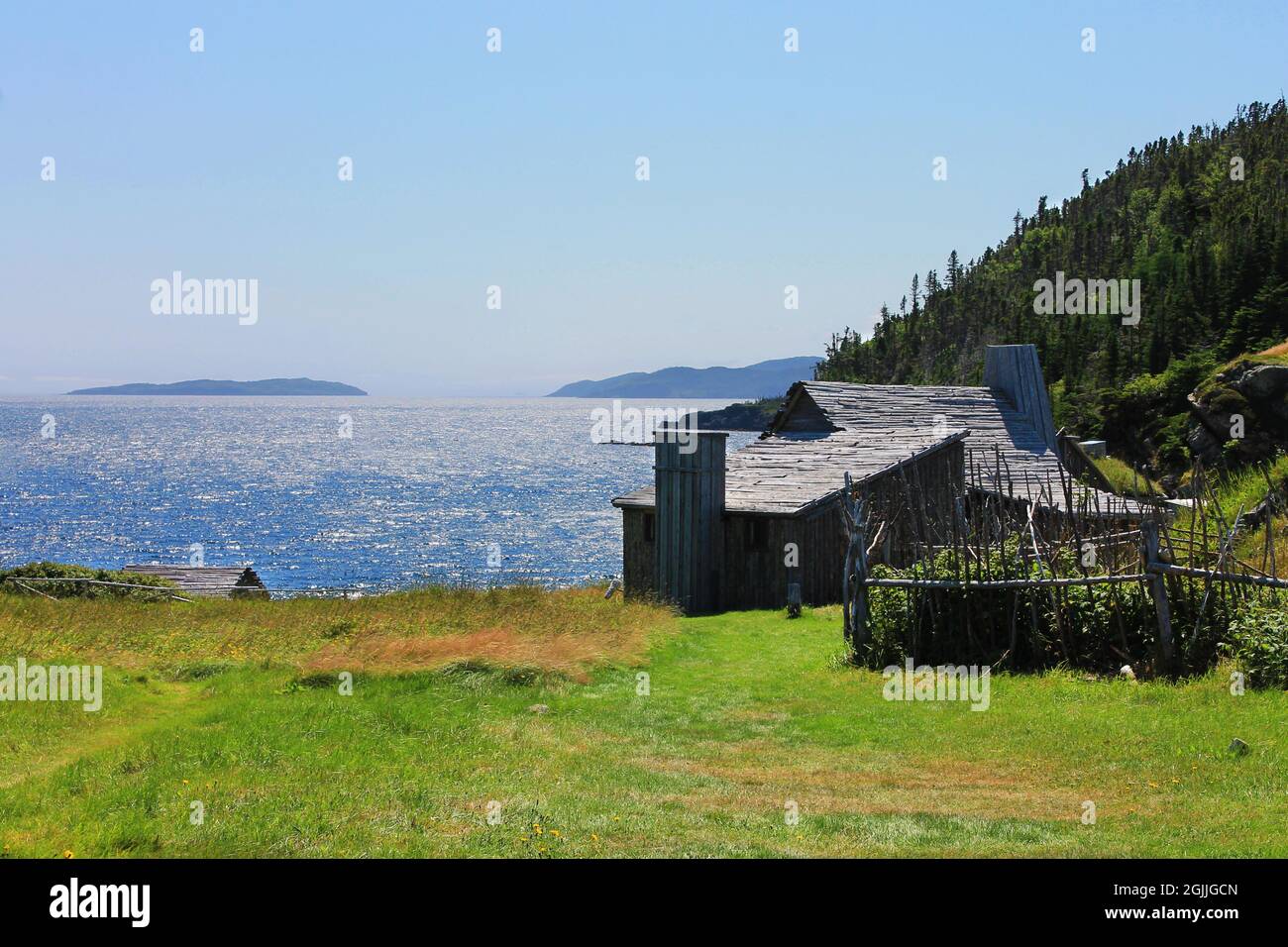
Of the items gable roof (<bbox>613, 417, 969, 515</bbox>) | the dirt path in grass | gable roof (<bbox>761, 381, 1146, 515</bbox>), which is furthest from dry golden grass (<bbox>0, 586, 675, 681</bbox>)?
gable roof (<bbox>761, 381, 1146, 515</bbox>)

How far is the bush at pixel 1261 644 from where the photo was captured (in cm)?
1311

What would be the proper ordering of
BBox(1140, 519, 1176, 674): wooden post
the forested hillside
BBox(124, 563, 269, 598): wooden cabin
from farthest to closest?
the forested hillside
BBox(124, 563, 269, 598): wooden cabin
BBox(1140, 519, 1176, 674): wooden post

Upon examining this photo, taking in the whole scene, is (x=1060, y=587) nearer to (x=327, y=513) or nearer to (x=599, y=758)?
(x=599, y=758)

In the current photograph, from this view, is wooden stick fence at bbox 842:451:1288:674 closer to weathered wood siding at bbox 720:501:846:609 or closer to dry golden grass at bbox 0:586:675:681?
dry golden grass at bbox 0:586:675:681

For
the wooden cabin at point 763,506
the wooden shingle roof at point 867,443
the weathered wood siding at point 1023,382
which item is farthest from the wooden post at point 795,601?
the weathered wood siding at point 1023,382

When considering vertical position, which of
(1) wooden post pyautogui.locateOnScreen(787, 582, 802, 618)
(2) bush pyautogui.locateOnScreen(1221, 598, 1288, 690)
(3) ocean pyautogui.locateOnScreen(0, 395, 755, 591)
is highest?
(2) bush pyautogui.locateOnScreen(1221, 598, 1288, 690)

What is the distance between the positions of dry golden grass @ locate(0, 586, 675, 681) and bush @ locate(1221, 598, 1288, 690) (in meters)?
8.39

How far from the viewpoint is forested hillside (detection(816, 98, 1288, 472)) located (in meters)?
65.4

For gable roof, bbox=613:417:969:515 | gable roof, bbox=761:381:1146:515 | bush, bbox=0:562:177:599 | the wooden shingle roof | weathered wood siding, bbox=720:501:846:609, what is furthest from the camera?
gable roof, bbox=761:381:1146:515

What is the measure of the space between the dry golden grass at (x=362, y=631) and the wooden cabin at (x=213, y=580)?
844cm

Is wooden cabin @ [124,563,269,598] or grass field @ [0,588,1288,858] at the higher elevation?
grass field @ [0,588,1288,858]

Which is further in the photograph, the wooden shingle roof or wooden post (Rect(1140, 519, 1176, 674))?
the wooden shingle roof
